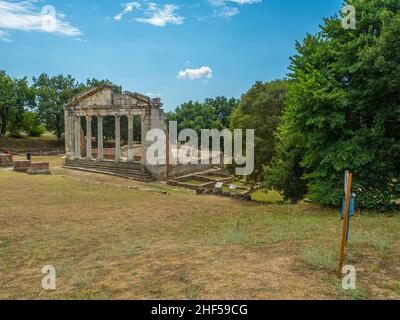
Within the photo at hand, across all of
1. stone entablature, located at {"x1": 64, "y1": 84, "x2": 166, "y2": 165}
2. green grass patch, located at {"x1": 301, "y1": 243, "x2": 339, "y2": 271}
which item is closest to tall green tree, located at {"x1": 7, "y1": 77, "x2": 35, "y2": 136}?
stone entablature, located at {"x1": 64, "y1": 84, "x2": 166, "y2": 165}

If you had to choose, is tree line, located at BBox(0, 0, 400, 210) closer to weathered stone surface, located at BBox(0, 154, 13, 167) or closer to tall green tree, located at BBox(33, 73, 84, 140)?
weathered stone surface, located at BBox(0, 154, 13, 167)

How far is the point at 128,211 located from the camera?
14.0 metres

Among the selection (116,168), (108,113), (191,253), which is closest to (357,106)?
(191,253)

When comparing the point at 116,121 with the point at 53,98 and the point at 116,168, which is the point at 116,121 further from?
the point at 53,98

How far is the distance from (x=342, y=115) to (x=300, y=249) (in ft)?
22.5

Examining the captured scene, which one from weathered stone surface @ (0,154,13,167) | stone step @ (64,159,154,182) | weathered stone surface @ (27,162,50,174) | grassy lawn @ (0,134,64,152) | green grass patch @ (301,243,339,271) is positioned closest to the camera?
green grass patch @ (301,243,339,271)

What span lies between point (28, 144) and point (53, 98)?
26.1 ft

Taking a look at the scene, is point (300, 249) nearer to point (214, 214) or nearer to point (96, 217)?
point (214, 214)

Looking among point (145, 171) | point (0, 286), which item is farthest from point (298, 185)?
point (145, 171)

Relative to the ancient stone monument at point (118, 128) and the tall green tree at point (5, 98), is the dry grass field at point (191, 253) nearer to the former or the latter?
the ancient stone monument at point (118, 128)

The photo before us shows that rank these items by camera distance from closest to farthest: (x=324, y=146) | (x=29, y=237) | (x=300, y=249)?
(x=300, y=249) → (x=29, y=237) → (x=324, y=146)

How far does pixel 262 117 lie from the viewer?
23.4 metres

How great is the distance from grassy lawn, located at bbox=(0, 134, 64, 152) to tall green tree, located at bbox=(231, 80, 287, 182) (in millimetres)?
35323

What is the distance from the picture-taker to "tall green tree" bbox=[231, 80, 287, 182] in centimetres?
2270
